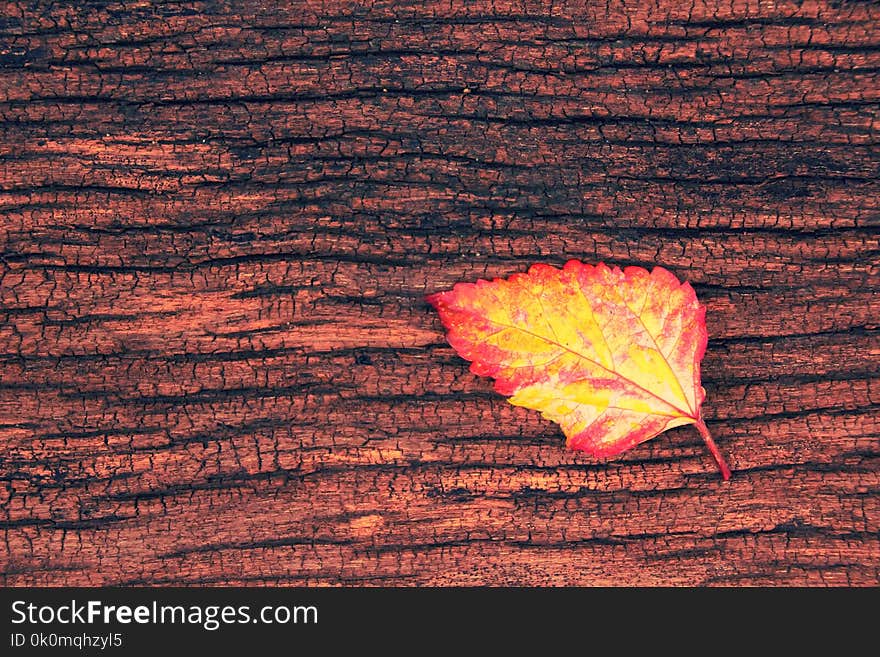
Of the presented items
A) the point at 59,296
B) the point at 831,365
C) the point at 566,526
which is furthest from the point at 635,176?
the point at 59,296

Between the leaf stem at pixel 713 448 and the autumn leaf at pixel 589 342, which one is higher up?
the autumn leaf at pixel 589 342

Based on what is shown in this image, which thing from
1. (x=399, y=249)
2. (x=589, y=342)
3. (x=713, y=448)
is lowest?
(x=713, y=448)

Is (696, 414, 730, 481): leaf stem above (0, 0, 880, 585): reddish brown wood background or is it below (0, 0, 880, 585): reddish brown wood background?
below

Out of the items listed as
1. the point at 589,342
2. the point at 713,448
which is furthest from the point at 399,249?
the point at 713,448

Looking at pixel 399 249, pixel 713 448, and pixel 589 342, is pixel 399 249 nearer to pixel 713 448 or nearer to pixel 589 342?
pixel 589 342

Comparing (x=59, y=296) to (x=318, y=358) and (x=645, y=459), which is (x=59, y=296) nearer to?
(x=318, y=358)
